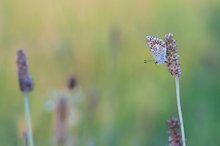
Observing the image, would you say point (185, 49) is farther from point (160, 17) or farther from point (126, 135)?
point (126, 135)

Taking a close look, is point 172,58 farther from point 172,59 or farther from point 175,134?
point 175,134

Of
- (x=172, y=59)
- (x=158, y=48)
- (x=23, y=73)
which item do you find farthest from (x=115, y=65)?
(x=172, y=59)

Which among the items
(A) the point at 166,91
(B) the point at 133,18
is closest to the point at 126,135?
(A) the point at 166,91

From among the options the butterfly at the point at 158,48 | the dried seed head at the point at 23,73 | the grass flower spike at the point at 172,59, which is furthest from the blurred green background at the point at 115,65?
the grass flower spike at the point at 172,59

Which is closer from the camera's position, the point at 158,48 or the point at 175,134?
the point at 175,134

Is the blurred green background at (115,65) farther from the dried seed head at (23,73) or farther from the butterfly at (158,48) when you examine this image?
the butterfly at (158,48)
